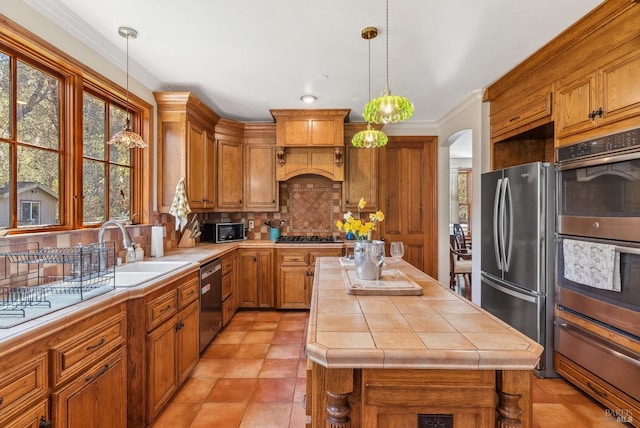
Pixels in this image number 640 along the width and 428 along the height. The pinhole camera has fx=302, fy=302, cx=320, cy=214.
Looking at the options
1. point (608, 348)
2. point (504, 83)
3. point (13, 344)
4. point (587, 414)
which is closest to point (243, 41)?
point (13, 344)

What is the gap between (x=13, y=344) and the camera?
3.48ft

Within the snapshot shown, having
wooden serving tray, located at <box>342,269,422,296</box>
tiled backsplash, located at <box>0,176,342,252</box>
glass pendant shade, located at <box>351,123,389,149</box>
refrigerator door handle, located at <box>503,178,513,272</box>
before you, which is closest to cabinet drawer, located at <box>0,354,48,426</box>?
wooden serving tray, located at <box>342,269,422,296</box>

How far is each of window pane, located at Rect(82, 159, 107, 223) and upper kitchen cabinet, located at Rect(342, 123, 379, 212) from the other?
2.71 metres

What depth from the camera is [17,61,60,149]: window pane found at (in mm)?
1872

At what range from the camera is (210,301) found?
2910 mm

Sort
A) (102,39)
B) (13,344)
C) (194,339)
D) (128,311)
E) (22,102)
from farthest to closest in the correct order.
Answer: (194,339) < (102,39) < (22,102) < (128,311) < (13,344)

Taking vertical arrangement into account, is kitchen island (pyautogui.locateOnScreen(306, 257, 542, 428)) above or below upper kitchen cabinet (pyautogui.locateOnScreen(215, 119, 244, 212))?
below

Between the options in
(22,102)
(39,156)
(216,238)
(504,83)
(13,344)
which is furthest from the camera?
(216,238)

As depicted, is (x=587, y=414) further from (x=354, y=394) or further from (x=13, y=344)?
(x=13, y=344)

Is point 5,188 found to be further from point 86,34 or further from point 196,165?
point 196,165

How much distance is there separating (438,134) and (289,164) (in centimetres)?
228

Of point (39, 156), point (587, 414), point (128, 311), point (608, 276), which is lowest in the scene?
point (587, 414)

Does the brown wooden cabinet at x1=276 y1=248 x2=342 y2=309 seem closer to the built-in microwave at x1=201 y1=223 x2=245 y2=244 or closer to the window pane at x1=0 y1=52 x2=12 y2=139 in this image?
the built-in microwave at x1=201 y1=223 x2=245 y2=244

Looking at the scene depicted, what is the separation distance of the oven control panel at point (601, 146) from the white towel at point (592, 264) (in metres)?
0.61
